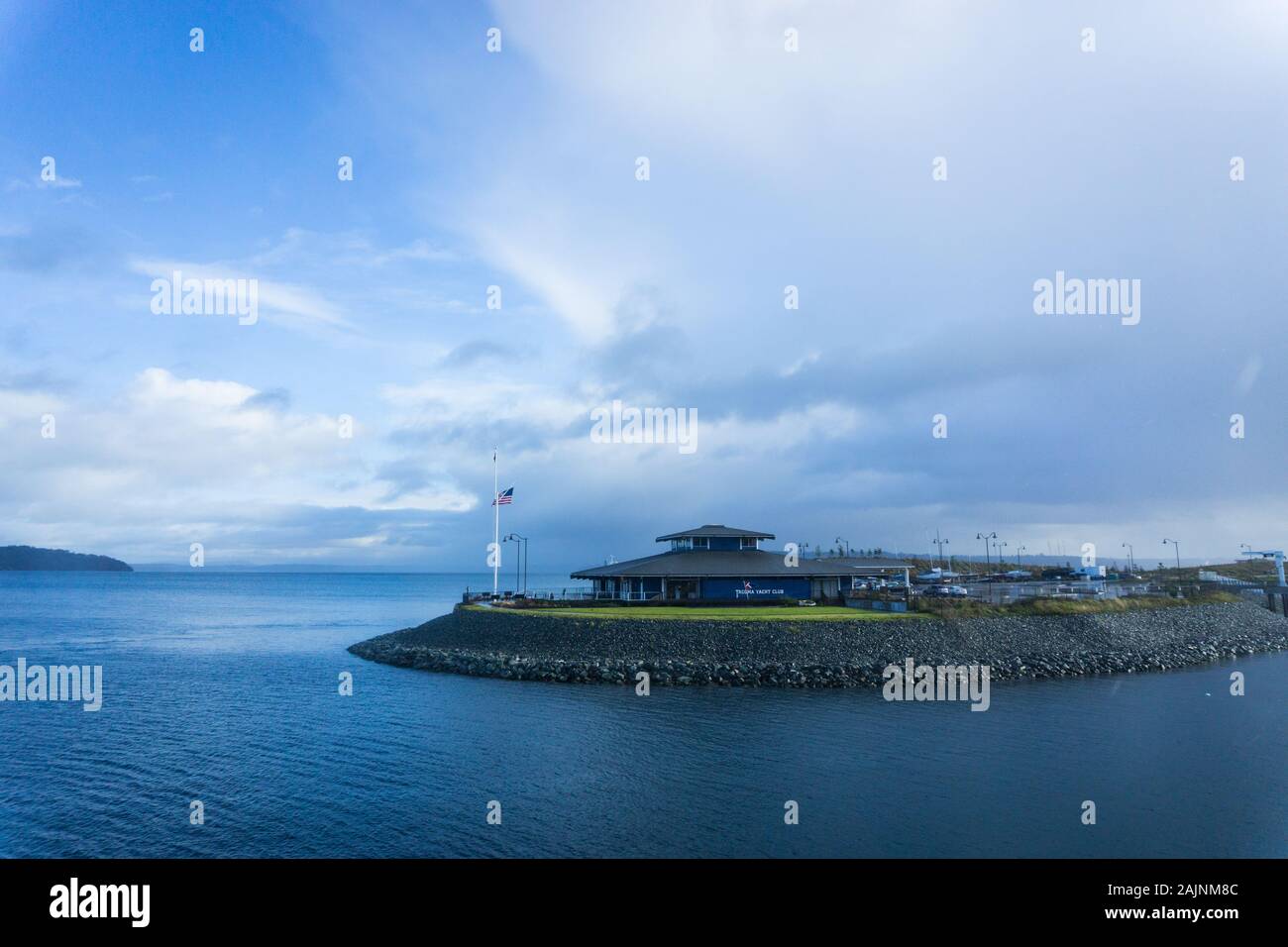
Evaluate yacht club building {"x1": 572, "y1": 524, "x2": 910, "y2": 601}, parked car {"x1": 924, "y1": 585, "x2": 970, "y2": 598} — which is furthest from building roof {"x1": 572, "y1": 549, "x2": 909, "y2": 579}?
parked car {"x1": 924, "y1": 585, "x2": 970, "y2": 598}

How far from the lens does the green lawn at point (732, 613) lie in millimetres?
51438

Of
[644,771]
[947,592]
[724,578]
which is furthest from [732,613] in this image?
[644,771]

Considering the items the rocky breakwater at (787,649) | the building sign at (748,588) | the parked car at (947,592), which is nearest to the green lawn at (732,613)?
the rocky breakwater at (787,649)

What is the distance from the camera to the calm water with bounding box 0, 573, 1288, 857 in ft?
69.5

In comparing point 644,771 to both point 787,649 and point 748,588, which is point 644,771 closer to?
point 787,649

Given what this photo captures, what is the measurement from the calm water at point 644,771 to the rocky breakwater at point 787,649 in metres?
2.36

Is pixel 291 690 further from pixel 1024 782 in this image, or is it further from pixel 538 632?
pixel 1024 782

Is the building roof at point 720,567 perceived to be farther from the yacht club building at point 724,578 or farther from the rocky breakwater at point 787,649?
the rocky breakwater at point 787,649

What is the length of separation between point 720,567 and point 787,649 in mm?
16910
